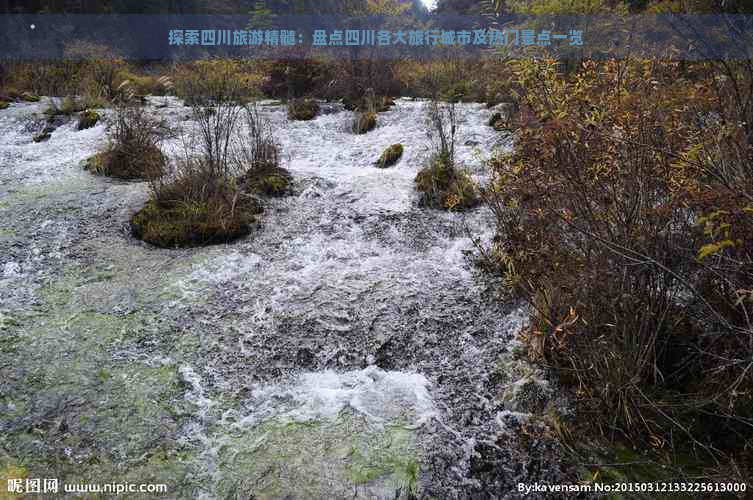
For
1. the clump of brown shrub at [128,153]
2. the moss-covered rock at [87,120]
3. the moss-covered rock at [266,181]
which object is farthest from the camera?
the moss-covered rock at [87,120]

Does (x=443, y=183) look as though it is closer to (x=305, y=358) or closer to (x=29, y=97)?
(x=305, y=358)

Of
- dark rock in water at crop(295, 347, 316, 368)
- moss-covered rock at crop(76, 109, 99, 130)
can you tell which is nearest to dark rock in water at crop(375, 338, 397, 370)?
dark rock in water at crop(295, 347, 316, 368)

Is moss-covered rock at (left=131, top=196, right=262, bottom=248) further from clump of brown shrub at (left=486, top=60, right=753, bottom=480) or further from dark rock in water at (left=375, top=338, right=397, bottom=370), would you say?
clump of brown shrub at (left=486, top=60, right=753, bottom=480)

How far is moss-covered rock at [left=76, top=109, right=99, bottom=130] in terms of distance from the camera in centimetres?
853

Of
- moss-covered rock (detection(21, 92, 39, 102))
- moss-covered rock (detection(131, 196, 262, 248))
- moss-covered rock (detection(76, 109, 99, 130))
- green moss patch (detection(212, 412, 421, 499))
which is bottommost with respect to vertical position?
green moss patch (detection(212, 412, 421, 499))

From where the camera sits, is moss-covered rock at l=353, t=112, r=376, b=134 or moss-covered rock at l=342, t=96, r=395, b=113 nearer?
moss-covered rock at l=353, t=112, r=376, b=134

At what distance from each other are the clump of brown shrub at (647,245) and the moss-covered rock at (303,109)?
7934 mm

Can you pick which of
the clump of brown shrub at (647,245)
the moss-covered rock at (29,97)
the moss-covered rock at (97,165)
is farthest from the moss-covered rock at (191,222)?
the moss-covered rock at (29,97)

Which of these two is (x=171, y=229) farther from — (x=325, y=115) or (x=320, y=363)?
(x=325, y=115)

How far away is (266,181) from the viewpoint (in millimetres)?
5977

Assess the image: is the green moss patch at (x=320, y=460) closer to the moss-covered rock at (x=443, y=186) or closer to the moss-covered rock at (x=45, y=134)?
the moss-covered rock at (x=443, y=186)

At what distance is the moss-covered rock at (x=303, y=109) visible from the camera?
9742 millimetres

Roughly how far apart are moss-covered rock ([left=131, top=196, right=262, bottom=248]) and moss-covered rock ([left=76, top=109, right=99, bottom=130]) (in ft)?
15.9

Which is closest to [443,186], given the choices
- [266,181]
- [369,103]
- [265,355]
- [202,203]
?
[266,181]
